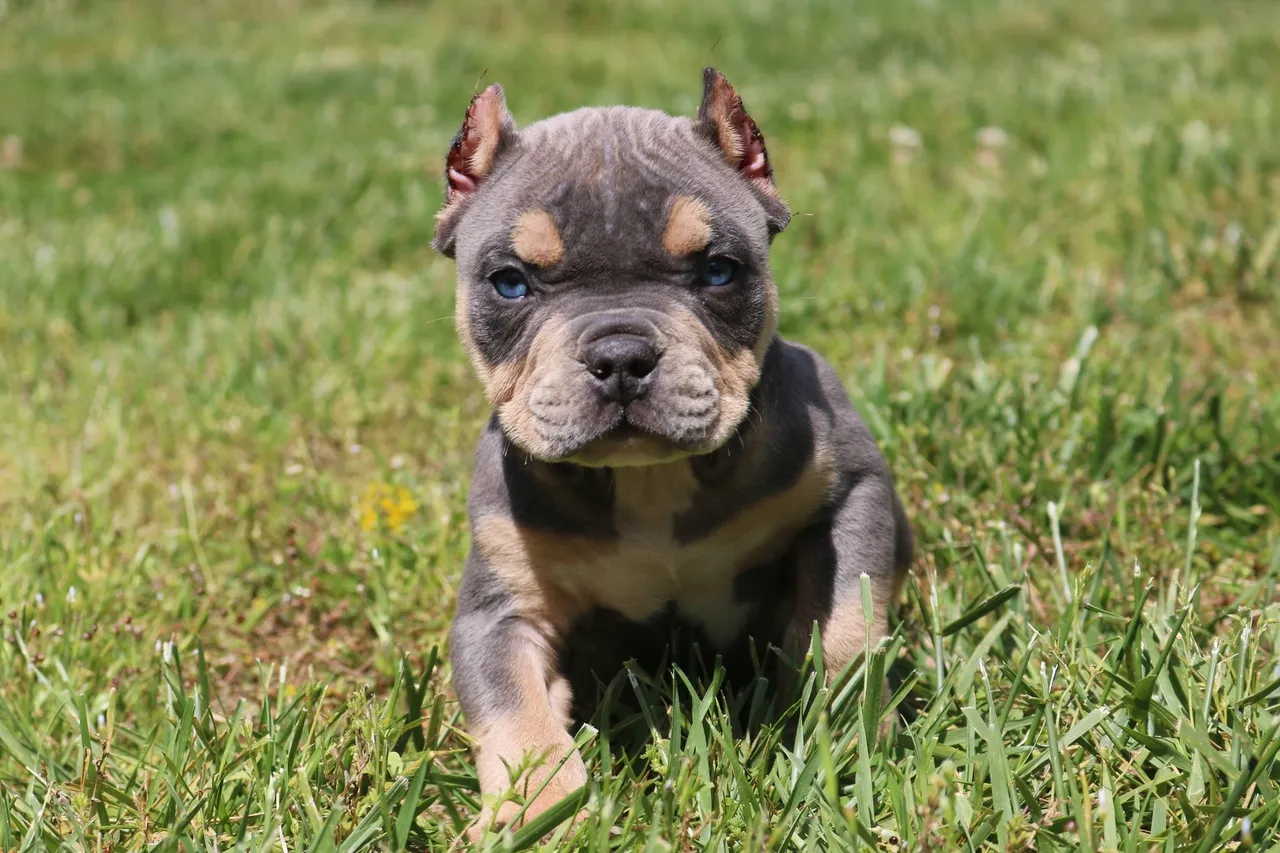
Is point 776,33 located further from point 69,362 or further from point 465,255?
point 465,255

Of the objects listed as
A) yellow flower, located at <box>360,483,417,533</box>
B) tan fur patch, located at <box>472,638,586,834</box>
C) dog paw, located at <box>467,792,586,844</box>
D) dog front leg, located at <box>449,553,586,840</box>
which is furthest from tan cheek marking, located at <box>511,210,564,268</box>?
yellow flower, located at <box>360,483,417,533</box>

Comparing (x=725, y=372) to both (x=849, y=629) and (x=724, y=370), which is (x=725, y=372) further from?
(x=849, y=629)

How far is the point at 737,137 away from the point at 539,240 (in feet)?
2.20

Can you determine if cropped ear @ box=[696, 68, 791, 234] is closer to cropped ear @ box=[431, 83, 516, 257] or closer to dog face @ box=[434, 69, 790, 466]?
dog face @ box=[434, 69, 790, 466]

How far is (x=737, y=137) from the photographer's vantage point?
11.5ft

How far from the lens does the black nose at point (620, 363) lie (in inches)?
116

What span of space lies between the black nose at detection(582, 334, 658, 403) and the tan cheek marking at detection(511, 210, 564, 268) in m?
0.34

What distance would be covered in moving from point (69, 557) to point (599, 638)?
194cm

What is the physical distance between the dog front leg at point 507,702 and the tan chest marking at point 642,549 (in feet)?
0.26

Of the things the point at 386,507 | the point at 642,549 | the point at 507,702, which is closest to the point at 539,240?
the point at 642,549

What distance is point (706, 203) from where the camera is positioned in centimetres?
327

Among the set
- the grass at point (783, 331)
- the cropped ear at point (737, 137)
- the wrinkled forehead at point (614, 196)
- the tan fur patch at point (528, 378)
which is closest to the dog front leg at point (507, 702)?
the grass at point (783, 331)

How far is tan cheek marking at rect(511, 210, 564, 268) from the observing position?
321cm

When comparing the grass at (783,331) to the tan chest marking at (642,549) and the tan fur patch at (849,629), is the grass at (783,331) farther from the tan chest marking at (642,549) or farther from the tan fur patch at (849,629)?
the tan chest marking at (642,549)
